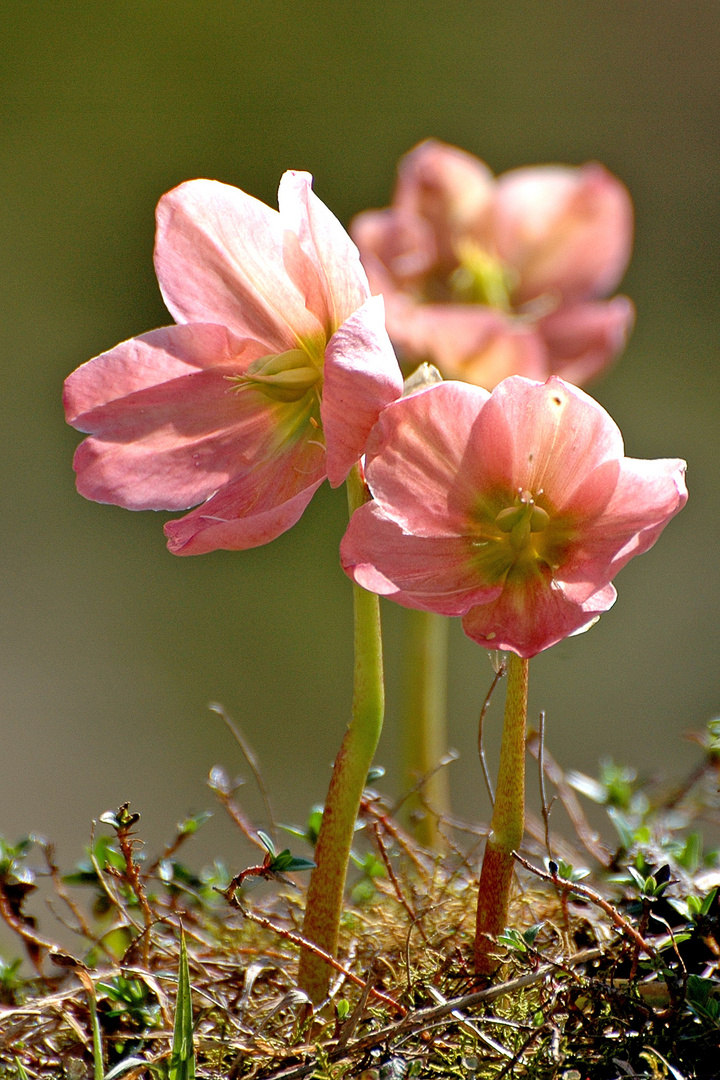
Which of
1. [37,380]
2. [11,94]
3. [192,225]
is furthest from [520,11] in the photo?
[192,225]

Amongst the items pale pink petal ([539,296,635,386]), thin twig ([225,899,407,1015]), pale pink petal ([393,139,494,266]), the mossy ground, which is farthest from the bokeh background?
thin twig ([225,899,407,1015])

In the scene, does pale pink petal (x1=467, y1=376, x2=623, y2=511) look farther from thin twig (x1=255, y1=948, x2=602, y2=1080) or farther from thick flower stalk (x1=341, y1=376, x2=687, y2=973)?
thin twig (x1=255, y1=948, x2=602, y2=1080)

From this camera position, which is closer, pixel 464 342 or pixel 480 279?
pixel 464 342

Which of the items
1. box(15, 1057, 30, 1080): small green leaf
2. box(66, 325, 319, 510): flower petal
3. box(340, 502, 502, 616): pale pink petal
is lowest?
box(15, 1057, 30, 1080): small green leaf

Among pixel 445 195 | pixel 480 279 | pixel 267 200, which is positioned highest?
pixel 267 200

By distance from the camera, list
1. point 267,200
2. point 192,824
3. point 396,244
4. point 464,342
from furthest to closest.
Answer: point 267,200
point 396,244
point 464,342
point 192,824

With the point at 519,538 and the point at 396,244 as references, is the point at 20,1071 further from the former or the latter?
the point at 396,244

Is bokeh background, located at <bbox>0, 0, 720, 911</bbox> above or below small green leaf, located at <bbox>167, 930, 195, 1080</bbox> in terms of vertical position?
above

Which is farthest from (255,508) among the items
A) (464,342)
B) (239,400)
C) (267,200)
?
(267,200)
